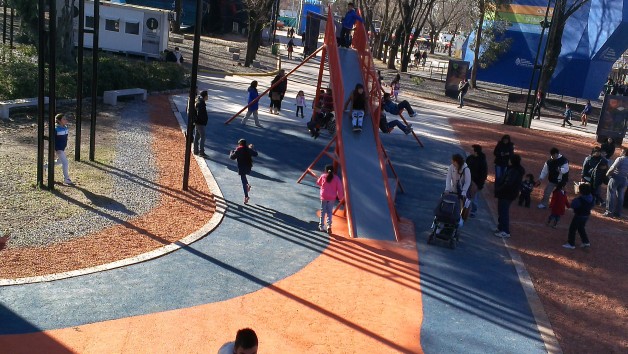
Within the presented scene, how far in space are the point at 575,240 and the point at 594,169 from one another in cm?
268

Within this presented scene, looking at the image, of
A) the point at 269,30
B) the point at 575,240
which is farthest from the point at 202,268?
the point at 269,30

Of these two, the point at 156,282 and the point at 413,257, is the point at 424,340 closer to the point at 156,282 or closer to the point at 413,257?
the point at 413,257

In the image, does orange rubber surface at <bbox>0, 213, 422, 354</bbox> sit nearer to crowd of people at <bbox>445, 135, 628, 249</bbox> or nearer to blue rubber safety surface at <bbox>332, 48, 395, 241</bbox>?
blue rubber safety surface at <bbox>332, 48, 395, 241</bbox>

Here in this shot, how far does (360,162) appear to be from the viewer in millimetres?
13992

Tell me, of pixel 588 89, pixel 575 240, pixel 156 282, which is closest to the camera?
pixel 156 282

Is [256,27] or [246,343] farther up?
[256,27]

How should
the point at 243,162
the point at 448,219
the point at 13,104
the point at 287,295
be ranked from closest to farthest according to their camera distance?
the point at 287,295, the point at 448,219, the point at 243,162, the point at 13,104

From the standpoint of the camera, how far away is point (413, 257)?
11141 millimetres

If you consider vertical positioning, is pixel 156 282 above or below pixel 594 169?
below

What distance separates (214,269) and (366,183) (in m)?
4.88

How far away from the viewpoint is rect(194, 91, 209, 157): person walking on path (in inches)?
614

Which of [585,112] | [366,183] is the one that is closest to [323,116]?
[366,183]

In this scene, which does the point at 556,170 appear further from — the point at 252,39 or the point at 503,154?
the point at 252,39

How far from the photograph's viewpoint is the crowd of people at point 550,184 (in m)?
12.1
